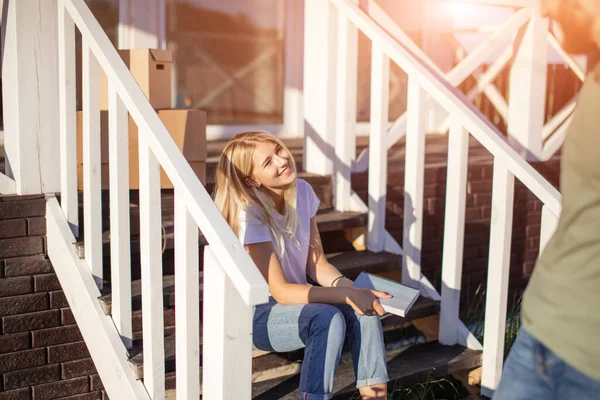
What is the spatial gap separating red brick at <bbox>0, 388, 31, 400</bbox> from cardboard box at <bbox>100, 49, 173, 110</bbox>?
135 centimetres

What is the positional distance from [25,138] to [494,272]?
197 cm

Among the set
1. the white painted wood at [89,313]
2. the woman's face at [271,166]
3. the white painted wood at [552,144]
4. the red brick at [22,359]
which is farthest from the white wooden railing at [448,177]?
the red brick at [22,359]

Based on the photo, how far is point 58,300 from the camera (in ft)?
10.5

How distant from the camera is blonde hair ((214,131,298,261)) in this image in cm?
276

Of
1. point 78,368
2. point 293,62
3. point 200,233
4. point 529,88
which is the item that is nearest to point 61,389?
point 78,368

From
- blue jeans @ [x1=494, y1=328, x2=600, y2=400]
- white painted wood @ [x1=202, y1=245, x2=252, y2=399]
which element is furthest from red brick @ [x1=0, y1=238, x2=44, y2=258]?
blue jeans @ [x1=494, y1=328, x2=600, y2=400]

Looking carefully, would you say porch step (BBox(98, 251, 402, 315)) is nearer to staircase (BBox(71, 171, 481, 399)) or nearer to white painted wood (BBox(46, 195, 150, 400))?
staircase (BBox(71, 171, 481, 399))

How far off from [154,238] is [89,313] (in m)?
0.60

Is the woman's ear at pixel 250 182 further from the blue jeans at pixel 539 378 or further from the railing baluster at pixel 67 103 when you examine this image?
the blue jeans at pixel 539 378

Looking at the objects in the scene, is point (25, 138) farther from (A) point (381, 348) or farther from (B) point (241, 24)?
(B) point (241, 24)

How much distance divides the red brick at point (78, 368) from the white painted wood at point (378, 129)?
152 cm

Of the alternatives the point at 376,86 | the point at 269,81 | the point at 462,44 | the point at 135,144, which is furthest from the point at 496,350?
the point at 462,44

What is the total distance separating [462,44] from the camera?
24.1ft

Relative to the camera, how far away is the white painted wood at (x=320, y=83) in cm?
399
